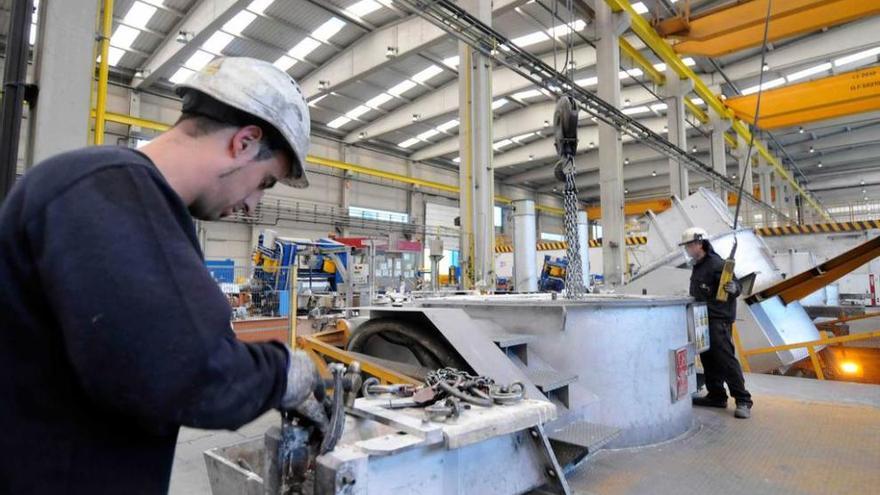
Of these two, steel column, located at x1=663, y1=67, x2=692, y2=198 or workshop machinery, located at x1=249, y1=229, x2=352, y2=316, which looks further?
steel column, located at x1=663, y1=67, x2=692, y2=198

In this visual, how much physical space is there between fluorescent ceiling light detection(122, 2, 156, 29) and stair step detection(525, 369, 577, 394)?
9.37m

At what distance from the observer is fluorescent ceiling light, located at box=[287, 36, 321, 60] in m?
9.62

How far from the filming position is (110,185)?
61cm

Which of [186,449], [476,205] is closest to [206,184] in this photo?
[186,449]

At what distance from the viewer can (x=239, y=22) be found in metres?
8.73

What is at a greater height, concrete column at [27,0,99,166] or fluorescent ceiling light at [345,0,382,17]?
fluorescent ceiling light at [345,0,382,17]

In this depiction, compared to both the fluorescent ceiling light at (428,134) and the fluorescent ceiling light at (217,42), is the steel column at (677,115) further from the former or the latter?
the fluorescent ceiling light at (217,42)

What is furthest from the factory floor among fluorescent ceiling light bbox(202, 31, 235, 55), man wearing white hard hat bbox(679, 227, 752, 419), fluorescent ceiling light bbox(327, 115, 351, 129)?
fluorescent ceiling light bbox(327, 115, 351, 129)

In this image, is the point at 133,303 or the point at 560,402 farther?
the point at 560,402

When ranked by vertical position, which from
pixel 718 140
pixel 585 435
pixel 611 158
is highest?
pixel 718 140

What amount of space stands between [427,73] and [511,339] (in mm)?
10058

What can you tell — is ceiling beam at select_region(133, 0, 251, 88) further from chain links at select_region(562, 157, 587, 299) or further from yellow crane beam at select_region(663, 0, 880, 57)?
yellow crane beam at select_region(663, 0, 880, 57)

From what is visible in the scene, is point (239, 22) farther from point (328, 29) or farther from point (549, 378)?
point (549, 378)

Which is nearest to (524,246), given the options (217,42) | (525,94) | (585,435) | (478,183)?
(478,183)
